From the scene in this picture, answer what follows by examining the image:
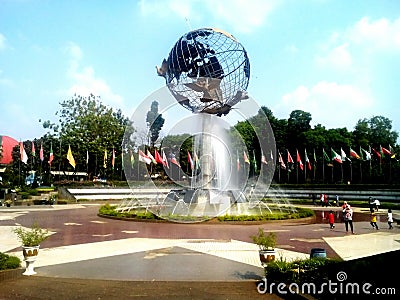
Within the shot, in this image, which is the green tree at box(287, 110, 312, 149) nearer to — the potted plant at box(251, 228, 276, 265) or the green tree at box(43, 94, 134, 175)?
the green tree at box(43, 94, 134, 175)

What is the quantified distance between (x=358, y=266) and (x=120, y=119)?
67.6 m

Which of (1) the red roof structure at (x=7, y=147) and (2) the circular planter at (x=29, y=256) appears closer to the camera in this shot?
(2) the circular planter at (x=29, y=256)

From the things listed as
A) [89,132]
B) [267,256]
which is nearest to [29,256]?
[267,256]

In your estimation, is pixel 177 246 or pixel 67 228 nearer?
pixel 177 246

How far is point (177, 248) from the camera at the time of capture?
1499 cm

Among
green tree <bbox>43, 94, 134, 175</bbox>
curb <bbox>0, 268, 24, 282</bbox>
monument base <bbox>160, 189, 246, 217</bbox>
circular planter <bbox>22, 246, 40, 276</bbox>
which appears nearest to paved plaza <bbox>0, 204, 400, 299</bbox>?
circular planter <bbox>22, 246, 40, 276</bbox>

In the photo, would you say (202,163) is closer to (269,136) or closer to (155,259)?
(155,259)

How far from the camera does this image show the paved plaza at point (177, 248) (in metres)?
10.9

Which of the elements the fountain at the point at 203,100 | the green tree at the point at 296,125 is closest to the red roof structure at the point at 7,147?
the green tree at the point at 296,125

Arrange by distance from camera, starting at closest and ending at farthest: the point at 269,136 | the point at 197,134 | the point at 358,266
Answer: the point at 358,266 < the point at 197,134 < the point at 269,136

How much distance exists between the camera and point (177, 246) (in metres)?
15.5

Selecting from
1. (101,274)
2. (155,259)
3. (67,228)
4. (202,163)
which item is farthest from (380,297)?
(202,163)

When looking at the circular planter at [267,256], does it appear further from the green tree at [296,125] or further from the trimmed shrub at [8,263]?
the green tree at [296,125]

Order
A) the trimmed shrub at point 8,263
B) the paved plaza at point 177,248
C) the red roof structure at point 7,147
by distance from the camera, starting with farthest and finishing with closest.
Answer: the red roof structure at point 7,147 < the paved plaza at point 177,248 < the trimmed shrub at point 8,263
